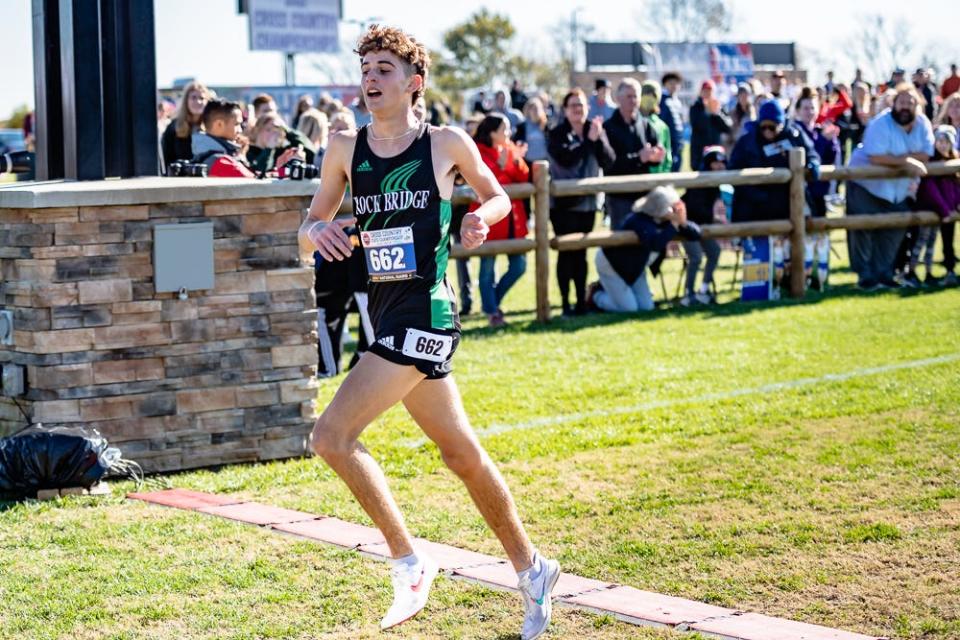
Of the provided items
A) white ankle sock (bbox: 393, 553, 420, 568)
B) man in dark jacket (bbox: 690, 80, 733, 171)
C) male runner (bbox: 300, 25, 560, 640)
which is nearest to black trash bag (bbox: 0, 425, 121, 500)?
male runner (bbox: 300, 25, 560, 640)

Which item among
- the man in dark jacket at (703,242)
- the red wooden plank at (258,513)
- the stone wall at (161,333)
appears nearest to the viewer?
the red wooden plank at (258,513)

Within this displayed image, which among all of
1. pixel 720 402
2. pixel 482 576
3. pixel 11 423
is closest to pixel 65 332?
pixel 11 423

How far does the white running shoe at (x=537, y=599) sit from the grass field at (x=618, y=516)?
0.28 feet

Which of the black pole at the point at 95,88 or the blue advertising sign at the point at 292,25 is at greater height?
the blue advertising sign at the point at 292,25

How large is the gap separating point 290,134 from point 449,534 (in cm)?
600

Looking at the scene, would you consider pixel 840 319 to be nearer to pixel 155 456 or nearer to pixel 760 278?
pixel 760 278

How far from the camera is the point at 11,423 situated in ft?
25.5

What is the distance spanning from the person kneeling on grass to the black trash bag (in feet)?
25.4

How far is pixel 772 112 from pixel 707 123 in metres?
8.03

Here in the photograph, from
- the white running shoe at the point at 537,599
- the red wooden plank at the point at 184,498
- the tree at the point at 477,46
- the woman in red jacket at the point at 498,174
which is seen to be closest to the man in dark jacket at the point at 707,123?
the woman in red jacket at the point at 498,174

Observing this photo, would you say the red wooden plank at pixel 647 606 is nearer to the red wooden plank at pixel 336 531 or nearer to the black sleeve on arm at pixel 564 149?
the red wooden plank at pixel 336 531

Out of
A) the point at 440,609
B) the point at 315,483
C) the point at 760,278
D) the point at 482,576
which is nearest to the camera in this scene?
the point at 440,609

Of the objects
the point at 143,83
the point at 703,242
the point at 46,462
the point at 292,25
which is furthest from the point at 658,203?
the point at 292,25

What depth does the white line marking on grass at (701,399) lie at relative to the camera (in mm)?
8820
